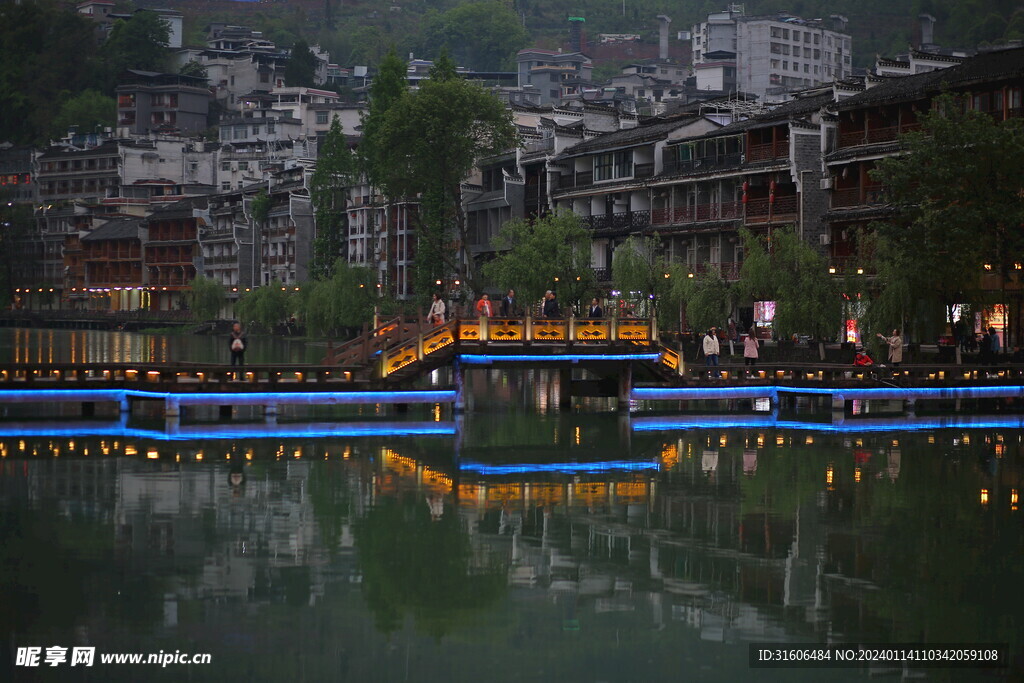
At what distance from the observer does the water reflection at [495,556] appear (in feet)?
51.7

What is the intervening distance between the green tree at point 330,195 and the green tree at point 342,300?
7376 mm

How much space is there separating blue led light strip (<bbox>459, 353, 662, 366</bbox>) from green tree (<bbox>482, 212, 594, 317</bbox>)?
33377 millimetres

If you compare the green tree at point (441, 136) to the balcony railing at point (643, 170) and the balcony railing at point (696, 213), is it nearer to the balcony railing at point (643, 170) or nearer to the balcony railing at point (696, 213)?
the balcony railing at point (643, 170)

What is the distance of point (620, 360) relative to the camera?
136ft

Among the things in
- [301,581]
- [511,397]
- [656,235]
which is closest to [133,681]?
[301,581]

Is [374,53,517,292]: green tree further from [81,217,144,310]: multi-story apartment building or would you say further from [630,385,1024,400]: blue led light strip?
[81,217,144,310]: multi-story apartment building

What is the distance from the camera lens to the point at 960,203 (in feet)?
152

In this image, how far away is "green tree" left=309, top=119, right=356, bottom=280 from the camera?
106 meters

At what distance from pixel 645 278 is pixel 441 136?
58.8 feet

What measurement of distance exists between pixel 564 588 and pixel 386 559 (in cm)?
295

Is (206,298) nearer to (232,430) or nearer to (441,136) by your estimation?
(441,136)

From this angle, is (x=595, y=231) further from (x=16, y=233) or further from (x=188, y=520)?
(x=16, y=233)

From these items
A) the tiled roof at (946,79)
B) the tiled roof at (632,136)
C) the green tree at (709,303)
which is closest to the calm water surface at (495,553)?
the tiled roof at (946,79)

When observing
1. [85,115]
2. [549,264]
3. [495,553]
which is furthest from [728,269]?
[85,115]
